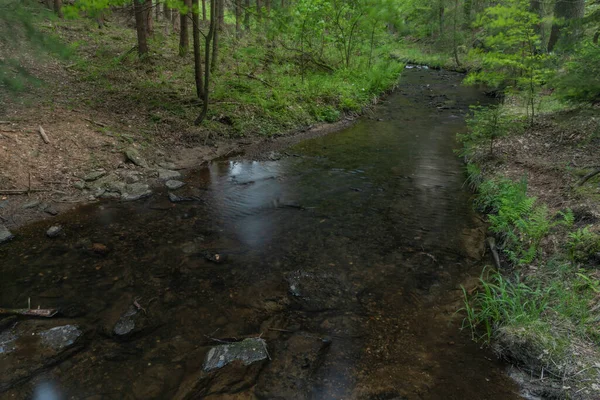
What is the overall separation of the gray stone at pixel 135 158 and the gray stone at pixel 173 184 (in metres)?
0.91

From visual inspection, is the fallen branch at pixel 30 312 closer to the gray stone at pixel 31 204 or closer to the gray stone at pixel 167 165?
the gray stone at pixel 31 204

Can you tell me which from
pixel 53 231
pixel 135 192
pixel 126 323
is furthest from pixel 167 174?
pixel 126 323

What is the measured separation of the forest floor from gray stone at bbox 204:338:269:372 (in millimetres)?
4518

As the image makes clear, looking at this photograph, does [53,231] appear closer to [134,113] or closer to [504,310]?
[134,113]

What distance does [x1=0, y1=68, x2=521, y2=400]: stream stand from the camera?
3297 mm

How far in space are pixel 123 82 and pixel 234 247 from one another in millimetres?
8633

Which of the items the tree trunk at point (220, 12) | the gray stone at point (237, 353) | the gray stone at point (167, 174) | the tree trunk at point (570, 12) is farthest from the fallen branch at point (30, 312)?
the tree trunk at point (570, 12)

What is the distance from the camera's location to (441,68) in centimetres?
2752

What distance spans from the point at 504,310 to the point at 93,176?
24.6 ft

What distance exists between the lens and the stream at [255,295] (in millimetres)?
3297

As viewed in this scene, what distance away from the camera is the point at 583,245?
4.36 metres

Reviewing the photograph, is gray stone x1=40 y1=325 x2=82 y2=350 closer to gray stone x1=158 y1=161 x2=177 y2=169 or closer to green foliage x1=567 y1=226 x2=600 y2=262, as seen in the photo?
gray stone x1=158 y1=161 x2=177 y2=169

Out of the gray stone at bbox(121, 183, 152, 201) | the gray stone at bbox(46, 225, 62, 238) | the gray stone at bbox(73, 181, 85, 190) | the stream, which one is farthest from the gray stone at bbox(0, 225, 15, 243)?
the gray stone at bbox(121, 183, 152, 201)

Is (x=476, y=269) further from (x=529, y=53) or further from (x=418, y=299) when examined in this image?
(x=529, y=53)
